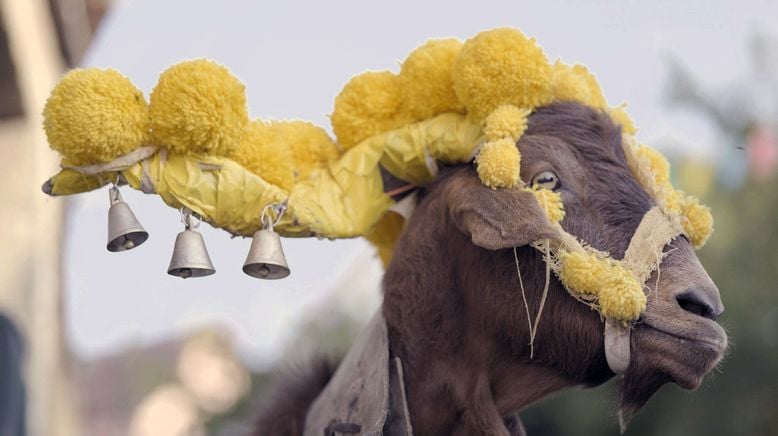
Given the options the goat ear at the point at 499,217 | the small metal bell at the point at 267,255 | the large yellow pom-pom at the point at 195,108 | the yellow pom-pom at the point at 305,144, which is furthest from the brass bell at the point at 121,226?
the goat ear at the point at 499,217

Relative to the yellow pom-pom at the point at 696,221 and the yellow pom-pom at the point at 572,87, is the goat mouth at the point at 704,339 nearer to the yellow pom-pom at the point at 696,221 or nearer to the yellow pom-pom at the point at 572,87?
the yellow pom-pom at the point at 696,221

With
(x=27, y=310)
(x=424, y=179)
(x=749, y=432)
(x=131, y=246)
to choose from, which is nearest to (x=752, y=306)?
(x=749, y=432)

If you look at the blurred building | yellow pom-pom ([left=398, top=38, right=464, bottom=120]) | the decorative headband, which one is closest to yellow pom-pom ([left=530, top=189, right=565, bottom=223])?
the decorative headband

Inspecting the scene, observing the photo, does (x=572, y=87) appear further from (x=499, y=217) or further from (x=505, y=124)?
(x=499, y=217)

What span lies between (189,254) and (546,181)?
0.92 meters

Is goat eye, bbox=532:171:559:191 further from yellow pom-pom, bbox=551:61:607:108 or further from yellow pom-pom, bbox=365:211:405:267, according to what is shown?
yellow pom-pom, bbox=365:211:405:267

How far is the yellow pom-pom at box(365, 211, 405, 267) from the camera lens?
3.11 meters

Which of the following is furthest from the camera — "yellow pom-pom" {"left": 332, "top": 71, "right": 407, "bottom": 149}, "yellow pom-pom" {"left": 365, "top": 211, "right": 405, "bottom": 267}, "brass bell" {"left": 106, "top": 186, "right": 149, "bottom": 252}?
"yellow pom-pom" {"left": 365, "top": 211, "right": 405, "bottom": 267}

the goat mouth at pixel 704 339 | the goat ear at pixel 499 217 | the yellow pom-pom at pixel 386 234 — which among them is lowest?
the yellow pom-pom at pixel 386 234

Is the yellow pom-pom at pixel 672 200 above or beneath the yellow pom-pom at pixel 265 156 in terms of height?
above

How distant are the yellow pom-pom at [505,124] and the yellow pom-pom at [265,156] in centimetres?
56

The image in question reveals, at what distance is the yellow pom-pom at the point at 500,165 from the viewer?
8.50 ft

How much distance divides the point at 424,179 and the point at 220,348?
9.61 m

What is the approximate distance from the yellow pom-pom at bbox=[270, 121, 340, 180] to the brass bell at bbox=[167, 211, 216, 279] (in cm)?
37
